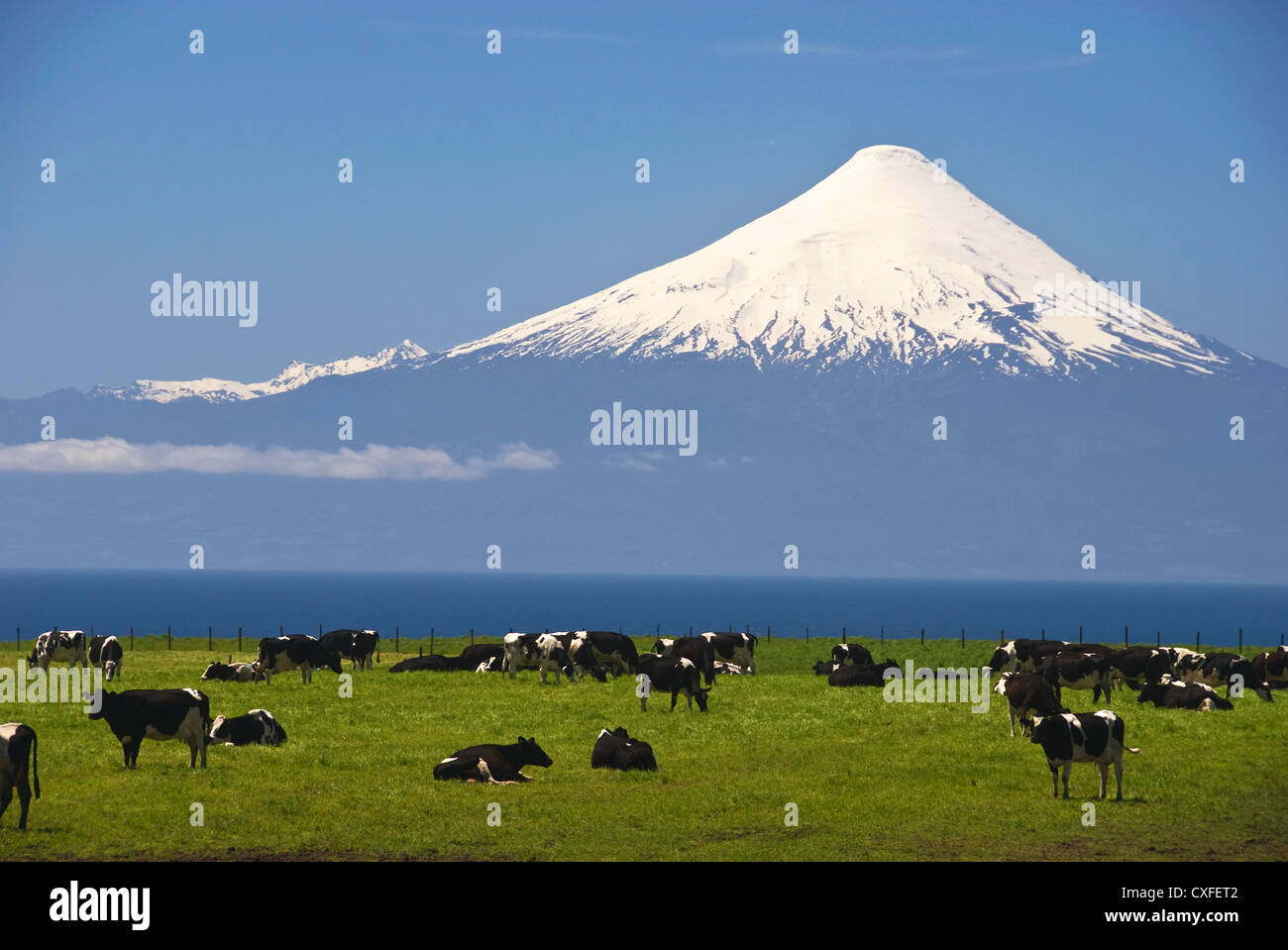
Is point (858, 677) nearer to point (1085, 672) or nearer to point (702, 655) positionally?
point (702, 655)

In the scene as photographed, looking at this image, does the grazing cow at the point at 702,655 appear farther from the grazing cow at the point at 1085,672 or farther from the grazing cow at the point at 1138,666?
the grazing cow at the point at 1138,666

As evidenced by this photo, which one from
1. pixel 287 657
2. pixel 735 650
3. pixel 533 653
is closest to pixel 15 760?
pixel 287 657

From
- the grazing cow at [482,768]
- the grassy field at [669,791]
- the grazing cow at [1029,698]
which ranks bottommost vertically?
the grassy field at [669,791]

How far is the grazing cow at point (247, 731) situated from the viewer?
101 feet

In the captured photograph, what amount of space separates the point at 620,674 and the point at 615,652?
0.80 m

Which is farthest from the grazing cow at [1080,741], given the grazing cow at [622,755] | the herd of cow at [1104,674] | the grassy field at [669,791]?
the grazing cow at [622,755]

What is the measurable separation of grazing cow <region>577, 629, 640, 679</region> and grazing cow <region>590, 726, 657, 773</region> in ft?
67.2

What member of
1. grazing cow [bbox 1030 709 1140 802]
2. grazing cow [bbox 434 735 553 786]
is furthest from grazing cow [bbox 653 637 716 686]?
grazing cow [bbox 1030 709 1140 802]

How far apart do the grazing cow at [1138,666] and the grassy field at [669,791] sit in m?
6.25

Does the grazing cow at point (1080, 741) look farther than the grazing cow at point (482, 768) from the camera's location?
No

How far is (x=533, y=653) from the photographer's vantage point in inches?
1977

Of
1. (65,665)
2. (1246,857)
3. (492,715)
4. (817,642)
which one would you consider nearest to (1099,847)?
(1246,857)

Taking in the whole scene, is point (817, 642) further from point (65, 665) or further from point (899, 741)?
point (899, 741)

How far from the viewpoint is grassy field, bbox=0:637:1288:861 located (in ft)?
70.5
